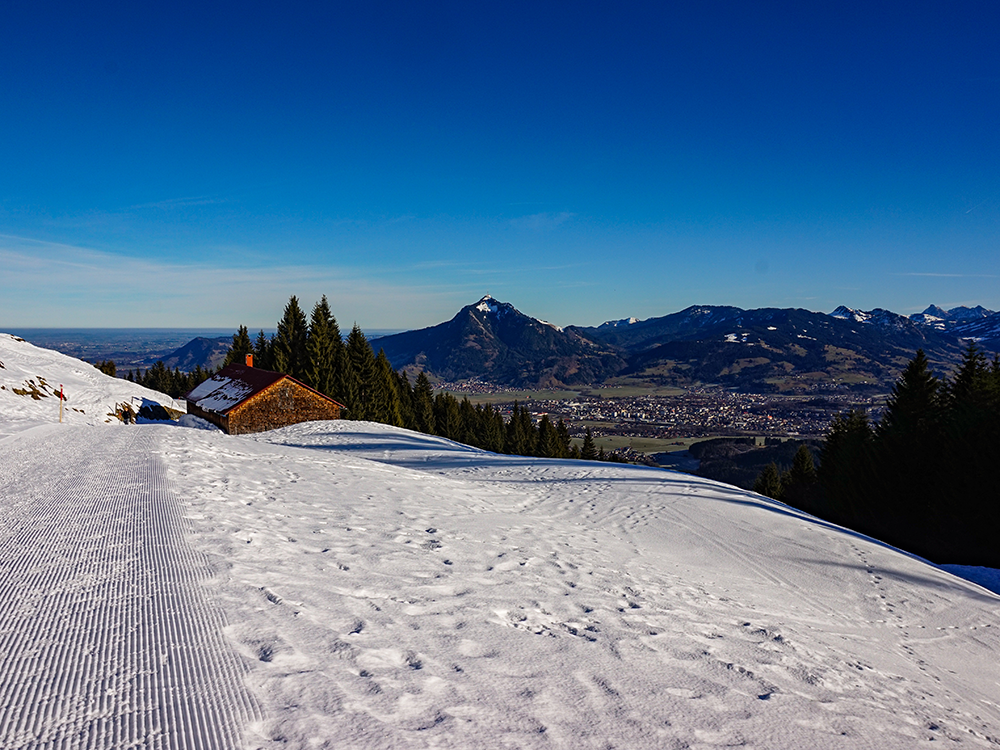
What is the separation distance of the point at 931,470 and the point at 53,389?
53600 millimetres

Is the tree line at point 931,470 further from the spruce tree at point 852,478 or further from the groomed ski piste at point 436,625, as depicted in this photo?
the groomed ski piste at point 436,625

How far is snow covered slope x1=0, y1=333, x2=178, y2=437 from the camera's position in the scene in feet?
96.4

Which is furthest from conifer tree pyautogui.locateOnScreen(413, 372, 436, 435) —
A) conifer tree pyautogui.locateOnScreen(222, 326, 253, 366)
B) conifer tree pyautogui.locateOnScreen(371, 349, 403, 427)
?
conifer tree pyautogui.locateOnScreen(222, 326, 253, 366)

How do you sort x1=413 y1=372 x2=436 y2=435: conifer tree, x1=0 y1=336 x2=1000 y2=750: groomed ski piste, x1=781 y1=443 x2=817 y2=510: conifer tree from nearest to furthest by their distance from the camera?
x1=0 y1=336 x2=1000 y2=750: groomed ski piste → x1=781 y1=443 x2=817 y2=510: conifer tree → x1=413 y1=372 x2=436 y2=435: conifer tree

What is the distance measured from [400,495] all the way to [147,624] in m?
6.72

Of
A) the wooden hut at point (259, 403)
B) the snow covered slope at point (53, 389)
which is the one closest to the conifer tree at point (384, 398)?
the wooden hut at point (259, 403)

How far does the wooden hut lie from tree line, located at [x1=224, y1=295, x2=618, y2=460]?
19.4 feet

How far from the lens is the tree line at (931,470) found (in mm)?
18109

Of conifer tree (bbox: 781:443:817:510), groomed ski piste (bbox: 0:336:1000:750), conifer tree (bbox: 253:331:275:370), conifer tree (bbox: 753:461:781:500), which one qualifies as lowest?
conifer tree (bbox: 753:461:781:500)

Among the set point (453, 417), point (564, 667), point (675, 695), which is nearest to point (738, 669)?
point (675, 695)

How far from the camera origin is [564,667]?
12.9 ft

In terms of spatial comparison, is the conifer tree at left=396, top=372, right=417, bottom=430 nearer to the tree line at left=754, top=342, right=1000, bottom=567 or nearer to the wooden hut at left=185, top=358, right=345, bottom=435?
the wooden hut at left=185, top=358, right=345, bottom=435

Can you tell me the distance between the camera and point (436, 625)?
4.44 metres

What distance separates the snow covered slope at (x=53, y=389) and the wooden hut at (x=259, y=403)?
7.22 metres
